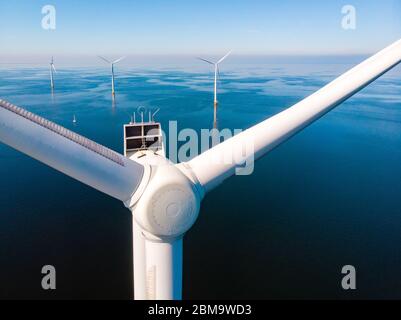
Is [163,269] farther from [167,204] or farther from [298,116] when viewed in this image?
[298,116]

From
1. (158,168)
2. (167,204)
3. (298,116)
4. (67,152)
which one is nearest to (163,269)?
(167,204)

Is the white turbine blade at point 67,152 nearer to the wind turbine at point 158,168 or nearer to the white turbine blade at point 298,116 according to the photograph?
the wind turbine at point 158,168

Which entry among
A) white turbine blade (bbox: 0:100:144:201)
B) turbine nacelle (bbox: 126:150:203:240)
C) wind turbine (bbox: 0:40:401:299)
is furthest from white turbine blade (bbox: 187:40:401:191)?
white turbine blade (bbox: 0:100:144:201)

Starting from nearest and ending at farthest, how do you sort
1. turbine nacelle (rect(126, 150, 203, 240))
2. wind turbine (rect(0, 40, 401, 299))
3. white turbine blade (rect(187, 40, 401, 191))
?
wind turbine (rect(0, 40, 401, 299)), turbine nacelle (rect(126, 150, 203, 240)), white turbine blade (rect(187, 40, 401, 191))

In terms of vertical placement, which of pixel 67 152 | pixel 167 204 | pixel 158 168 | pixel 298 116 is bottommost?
pixel 167 204

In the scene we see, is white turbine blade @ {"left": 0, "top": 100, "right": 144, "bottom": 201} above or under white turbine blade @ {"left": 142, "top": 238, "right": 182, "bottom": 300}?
above

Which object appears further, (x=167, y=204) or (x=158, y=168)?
(x=158, y=168)

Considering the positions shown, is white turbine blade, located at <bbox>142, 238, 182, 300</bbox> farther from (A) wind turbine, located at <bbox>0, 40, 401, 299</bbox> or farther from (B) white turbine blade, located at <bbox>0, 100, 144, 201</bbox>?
(B) white turbine blade, located at <bbox>0, 100, 144, 201</bbox>

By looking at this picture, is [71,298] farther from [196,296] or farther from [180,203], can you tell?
[180,203]
